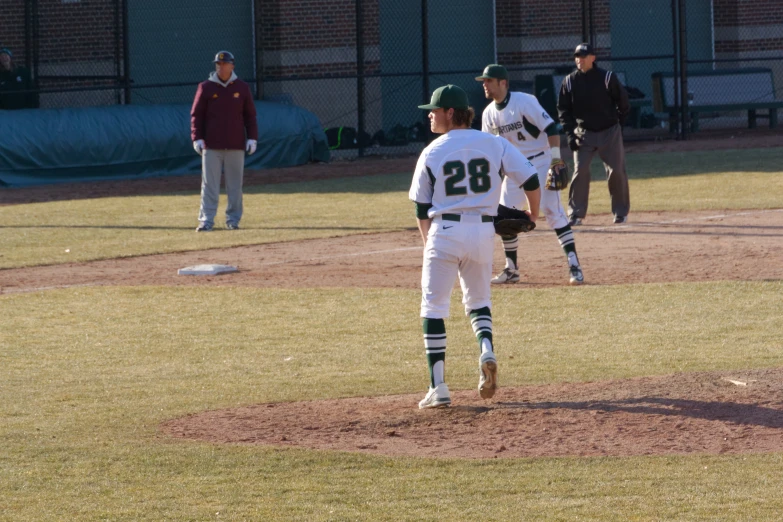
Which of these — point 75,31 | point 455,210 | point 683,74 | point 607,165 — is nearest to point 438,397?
point 455,210

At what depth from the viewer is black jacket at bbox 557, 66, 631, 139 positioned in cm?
1438

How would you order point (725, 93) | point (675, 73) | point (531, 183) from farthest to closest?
1. point (725, 93)
2. point (675, 73)
3. point (531, 183)

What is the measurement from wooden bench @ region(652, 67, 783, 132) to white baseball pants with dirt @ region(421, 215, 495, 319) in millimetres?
22540

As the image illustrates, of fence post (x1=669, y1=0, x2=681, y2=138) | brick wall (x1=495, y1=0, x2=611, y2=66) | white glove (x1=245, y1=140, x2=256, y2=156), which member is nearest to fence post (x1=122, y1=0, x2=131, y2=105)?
white glove (x1=245, y1=140, x2=256, y2=156)

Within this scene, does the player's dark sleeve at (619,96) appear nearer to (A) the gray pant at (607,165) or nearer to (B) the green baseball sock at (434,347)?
(A) the gray pant at (607,165)

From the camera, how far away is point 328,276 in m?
12.3

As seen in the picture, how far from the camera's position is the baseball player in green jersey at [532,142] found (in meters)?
11.1

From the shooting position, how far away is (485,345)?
6.93m

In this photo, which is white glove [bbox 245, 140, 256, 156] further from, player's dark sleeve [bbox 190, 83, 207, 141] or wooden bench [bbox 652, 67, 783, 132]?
wooden bench [bbox 652, 67, 783, 132]

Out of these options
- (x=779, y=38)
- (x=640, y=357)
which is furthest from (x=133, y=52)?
(x=640, y=357)

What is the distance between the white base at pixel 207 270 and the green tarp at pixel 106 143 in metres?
10.8

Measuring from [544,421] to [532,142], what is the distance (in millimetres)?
5137

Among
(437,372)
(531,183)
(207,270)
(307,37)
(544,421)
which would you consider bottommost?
(544,421)

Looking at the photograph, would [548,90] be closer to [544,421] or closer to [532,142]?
[532,142]
